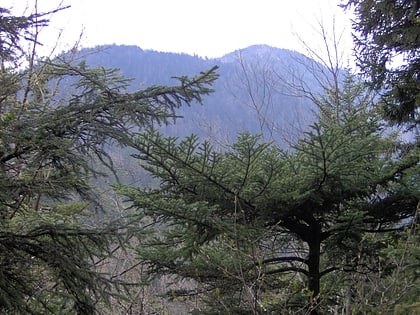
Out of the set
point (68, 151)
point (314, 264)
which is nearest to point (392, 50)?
point (314, 264)

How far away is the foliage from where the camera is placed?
5.64m

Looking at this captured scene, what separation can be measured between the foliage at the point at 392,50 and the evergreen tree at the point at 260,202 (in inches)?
60.4

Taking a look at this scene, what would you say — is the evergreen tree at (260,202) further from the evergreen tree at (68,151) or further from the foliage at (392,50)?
the foliage at (392,50)

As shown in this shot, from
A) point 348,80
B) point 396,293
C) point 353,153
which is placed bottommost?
point 396,293

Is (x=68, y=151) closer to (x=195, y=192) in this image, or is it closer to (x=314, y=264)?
(x=195, y=192)

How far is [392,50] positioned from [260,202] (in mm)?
3453

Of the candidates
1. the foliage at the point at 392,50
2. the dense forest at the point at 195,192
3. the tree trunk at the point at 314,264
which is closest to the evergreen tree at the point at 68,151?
the dense forest at the point at 195,192

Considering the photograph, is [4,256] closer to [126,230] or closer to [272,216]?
[126,230]

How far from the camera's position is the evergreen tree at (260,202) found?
386 cm

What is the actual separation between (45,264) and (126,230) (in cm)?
69

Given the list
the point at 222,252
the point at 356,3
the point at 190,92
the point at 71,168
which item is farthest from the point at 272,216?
the point at 356,3

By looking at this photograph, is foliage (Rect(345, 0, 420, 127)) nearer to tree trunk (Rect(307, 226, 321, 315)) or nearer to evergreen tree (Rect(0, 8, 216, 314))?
tree trunk (Rect(307, 226, 321, 315))

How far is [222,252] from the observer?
4551 mm

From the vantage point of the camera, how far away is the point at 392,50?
20.2ft
